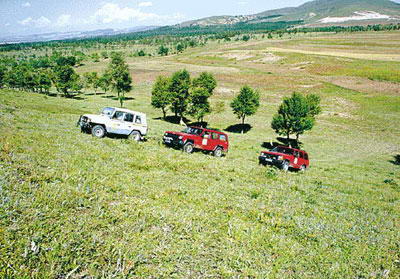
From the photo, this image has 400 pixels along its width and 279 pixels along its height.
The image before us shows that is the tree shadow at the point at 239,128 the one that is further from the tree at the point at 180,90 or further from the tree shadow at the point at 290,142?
the tree at the point at 180,90

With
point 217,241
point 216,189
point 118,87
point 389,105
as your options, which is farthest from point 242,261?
point 389,105

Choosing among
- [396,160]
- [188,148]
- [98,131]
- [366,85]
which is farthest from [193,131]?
[366,85]

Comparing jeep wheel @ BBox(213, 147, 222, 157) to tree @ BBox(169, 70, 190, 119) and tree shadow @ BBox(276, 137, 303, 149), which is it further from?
tree @ BBox(169, 70, 190, 119)

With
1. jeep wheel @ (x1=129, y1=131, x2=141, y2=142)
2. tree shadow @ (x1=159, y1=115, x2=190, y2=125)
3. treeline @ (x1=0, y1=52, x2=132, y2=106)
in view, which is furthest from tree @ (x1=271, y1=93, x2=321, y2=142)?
treeline @ (x1=0, y1=52, x2=132, y2=106)

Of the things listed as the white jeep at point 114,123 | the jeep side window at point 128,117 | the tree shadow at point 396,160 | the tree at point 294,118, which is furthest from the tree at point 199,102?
the tree shadow at point 396,160

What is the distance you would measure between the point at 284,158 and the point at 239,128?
27361mm

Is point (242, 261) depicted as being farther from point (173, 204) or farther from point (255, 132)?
point (255, 132)

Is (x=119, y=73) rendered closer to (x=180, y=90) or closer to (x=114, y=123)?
(x=180, y=90)

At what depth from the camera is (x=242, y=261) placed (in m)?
5.95

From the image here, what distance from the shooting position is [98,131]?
55.5 feet

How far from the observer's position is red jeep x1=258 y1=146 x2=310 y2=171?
797 inches

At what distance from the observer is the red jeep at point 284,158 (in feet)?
66.4

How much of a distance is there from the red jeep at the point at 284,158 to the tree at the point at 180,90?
27.2m

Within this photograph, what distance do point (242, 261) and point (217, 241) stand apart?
91cm
